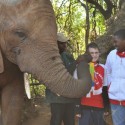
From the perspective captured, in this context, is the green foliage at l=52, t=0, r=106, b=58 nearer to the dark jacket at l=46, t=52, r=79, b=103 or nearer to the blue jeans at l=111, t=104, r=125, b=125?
the dark jacket at l=46, t=52, r=79, b=103

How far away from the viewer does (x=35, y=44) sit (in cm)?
407

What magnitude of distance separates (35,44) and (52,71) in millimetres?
371

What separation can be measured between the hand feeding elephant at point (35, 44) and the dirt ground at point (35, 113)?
490 cm

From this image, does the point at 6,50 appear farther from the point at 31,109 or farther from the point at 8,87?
the point at 31,109

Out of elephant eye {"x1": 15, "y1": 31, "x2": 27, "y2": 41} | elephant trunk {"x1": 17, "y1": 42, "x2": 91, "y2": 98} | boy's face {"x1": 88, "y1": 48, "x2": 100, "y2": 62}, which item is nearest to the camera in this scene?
elephant trunk {"x1": 17, "y1": 42, "x2": 91, "y2": 98}

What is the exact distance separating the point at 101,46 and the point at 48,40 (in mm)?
4369

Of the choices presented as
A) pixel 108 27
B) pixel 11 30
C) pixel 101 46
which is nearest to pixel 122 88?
pixel 11 30

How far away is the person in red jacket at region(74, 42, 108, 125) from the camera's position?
550cm

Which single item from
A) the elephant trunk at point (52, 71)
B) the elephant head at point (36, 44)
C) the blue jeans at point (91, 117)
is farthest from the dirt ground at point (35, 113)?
the elephant trunk at point (52, 71)

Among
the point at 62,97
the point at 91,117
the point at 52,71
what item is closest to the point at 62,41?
the point at 62,97

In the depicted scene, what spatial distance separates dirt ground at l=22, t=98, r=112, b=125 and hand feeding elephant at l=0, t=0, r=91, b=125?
16.1 feet

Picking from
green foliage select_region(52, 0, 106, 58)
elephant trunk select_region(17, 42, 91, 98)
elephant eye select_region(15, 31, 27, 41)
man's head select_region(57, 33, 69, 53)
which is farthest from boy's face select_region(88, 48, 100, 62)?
green foliage select_region(52, 0, 106, 58)

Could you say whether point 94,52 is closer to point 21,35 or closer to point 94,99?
point 94,99

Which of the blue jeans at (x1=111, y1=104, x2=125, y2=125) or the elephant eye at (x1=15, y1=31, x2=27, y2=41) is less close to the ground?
the elephant eye at (x1=15, y1=31, x2=27, y2=41)
